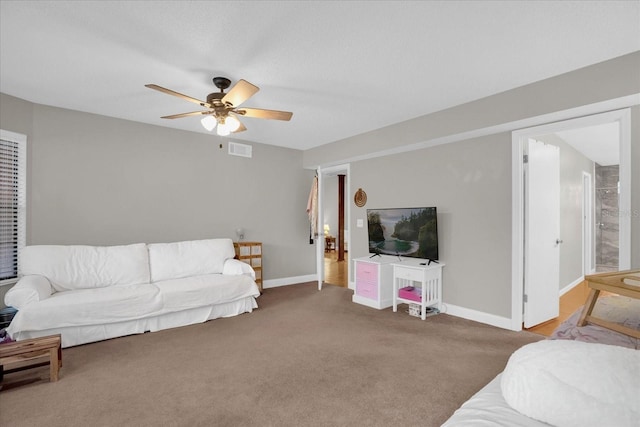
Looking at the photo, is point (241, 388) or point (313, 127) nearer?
point (241, 388)

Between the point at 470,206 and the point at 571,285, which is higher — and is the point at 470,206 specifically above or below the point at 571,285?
above

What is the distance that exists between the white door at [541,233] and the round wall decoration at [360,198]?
88.8 inches

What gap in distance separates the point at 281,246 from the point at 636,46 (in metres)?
4.78

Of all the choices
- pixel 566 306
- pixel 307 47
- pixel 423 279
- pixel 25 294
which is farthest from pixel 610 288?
pixel 25 294

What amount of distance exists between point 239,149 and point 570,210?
5354mm

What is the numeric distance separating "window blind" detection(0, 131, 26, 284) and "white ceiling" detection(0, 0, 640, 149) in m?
0.57

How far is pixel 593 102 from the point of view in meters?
2.47

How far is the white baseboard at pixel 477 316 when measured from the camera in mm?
3338

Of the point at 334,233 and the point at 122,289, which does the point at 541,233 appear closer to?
the point at 122,289

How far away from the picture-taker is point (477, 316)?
3.56 metres

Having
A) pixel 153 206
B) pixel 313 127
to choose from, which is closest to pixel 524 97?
pixel 313 127

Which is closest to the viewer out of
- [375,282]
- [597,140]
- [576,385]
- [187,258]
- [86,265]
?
[576,385]

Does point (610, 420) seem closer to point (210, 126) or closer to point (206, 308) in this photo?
point (210, 126)

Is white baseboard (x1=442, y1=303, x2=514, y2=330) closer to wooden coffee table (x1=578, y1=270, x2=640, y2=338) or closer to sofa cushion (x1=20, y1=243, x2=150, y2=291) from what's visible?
wooden coffee table (x1=578, y1=270, x2=640, y2=338)
